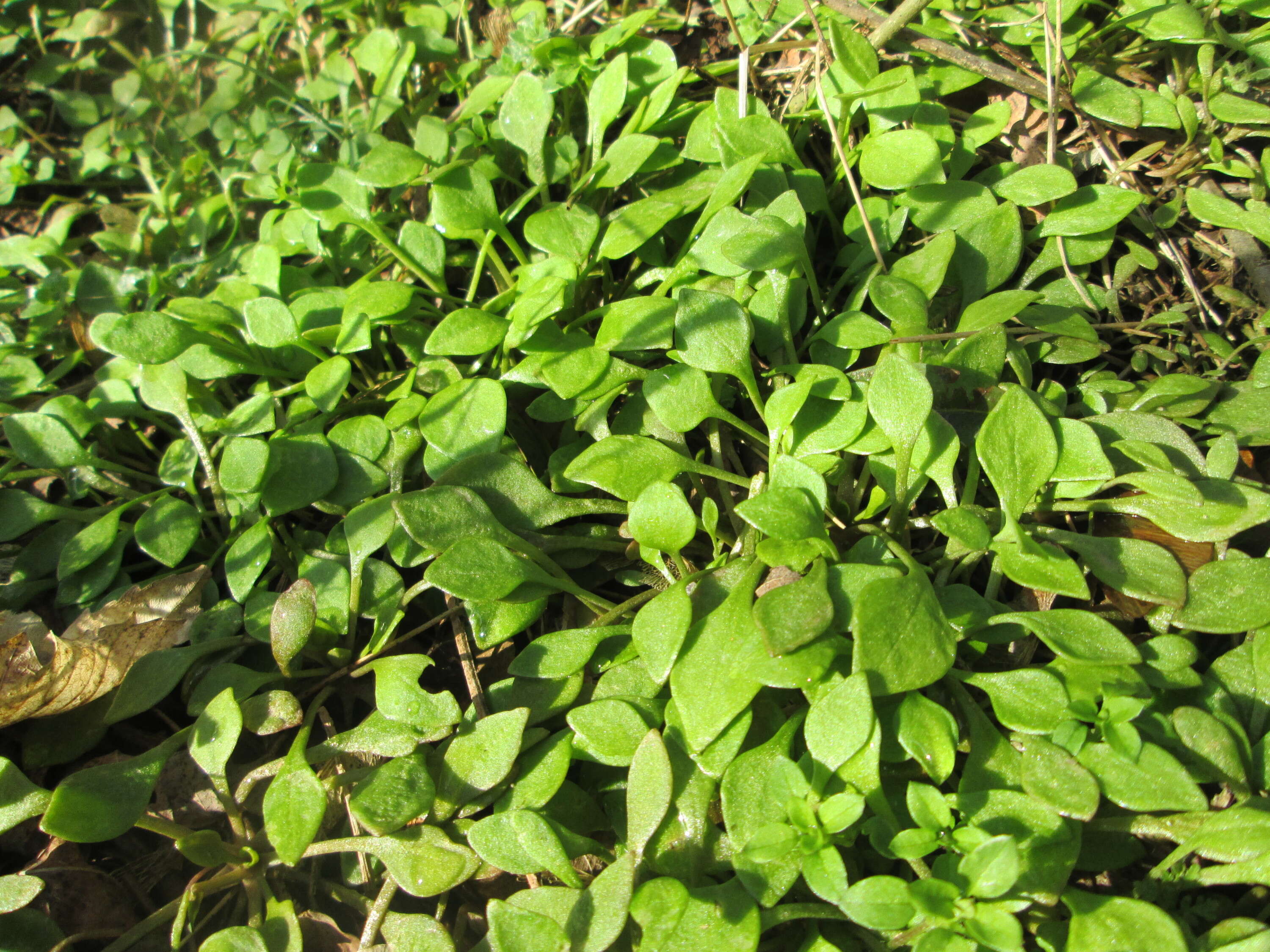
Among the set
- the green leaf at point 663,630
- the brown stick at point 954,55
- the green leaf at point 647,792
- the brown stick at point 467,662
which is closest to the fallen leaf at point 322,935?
the brown stick at point 467,662

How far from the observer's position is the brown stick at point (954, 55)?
5.59 feet

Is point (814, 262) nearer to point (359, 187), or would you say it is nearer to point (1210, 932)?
point (359, 187)

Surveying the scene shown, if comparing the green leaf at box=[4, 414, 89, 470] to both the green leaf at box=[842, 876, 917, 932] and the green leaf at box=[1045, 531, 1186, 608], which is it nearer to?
the green leaf at box=[842, 876, 917, 932]

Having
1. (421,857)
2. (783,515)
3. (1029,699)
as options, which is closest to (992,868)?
(1029,699)

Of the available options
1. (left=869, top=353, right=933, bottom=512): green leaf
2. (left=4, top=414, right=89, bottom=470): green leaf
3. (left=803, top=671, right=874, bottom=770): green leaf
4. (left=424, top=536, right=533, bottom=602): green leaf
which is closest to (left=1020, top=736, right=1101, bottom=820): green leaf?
(left=803, top=671, right=874, bottom=770): green leaf

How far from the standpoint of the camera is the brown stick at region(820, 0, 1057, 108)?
5.59 ft

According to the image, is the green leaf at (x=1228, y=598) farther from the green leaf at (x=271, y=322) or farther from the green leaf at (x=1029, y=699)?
the green leaf at (x=271, y=322)

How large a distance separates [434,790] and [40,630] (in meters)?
0.88

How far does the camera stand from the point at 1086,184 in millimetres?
1745

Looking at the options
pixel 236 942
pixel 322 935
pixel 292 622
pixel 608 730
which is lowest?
pixel 322 935

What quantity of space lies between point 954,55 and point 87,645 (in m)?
2.00

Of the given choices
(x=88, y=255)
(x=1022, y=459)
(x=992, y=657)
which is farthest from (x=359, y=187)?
(x=992, y=657)

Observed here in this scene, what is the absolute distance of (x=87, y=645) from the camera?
1420 millimetres

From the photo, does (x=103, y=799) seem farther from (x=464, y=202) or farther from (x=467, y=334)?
(x=464, y=202)
